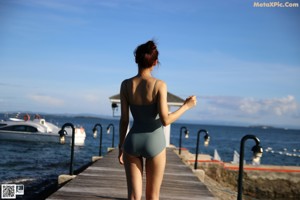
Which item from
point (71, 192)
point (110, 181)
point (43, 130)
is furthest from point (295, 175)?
point (43, 130)

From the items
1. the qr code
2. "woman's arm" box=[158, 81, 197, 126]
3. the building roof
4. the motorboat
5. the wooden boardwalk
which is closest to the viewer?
"woman's arm" box=[158, 81, 197, 126]

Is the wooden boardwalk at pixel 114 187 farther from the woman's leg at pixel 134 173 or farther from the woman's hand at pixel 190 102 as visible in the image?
the woman's hand at pixel 190 102

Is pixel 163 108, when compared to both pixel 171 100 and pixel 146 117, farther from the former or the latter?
pixel 171 100

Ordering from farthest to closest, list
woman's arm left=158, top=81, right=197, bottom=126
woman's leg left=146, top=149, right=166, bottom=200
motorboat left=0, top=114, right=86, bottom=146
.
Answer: motorboat left=0, top=114, right=86, bottom=146, woman's leg left=146, top=149, right=166, bottom=200, woman's arm left=158, top=81, right=197, bottom=126

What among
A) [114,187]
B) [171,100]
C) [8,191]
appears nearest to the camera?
[114,187]

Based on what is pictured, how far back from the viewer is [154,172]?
3.46m

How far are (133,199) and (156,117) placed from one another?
0.91 metres

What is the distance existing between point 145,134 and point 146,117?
0.57ft

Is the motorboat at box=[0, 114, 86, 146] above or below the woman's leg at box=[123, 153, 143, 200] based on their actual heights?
below

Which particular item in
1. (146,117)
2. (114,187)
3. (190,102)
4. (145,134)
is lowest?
(114,187)

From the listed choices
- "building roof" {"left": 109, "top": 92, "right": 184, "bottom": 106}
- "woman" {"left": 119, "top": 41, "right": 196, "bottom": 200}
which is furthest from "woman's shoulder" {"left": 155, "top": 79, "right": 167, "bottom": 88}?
"building roof" {"left": 109, "top": 92, "right": 184, "bottom": 106}

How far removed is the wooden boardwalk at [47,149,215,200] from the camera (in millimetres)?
6207

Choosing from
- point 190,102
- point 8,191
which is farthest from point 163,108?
point 8,191

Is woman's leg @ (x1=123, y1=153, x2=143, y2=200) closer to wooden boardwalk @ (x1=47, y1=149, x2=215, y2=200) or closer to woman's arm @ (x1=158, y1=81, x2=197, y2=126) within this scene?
woman's arm @ (x1=158, y1=81, x2=197, y2=126)
